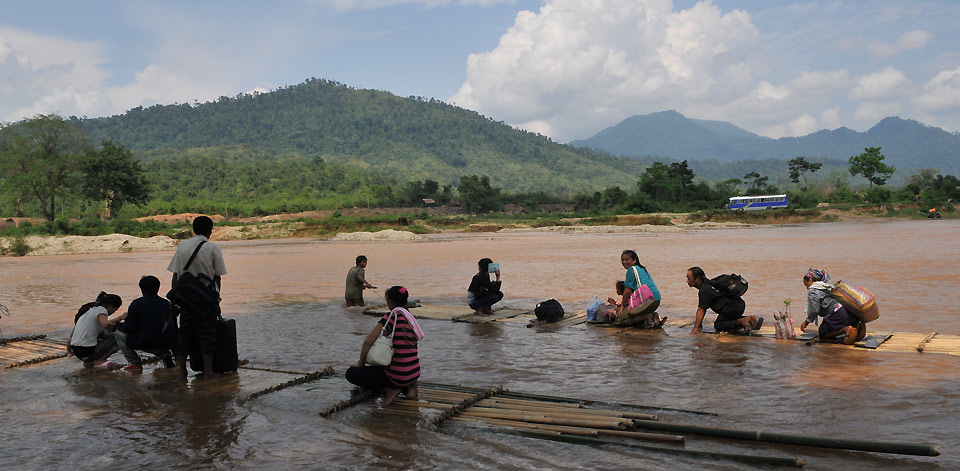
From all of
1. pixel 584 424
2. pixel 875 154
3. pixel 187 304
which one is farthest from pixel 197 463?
pixel 875 154

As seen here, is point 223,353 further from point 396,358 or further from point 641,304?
point 641,304

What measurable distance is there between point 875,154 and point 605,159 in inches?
4365

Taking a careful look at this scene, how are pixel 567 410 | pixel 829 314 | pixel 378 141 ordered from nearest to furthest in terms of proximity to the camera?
pixel 567 410 < pixel 829 314 < pixel 378 141

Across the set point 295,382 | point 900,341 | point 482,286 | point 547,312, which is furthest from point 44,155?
point 900,341

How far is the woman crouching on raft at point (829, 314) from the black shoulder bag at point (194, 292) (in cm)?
750

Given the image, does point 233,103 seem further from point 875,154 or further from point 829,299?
point 829,299

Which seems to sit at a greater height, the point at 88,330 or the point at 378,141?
the point at 378,141

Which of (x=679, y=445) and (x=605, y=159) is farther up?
(x=605, y=159)

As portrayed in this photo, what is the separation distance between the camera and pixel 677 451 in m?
4.73

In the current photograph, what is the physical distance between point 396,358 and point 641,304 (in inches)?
207

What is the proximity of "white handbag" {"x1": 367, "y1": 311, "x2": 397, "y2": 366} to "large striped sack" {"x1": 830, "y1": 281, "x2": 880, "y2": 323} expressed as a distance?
6067 millimetres

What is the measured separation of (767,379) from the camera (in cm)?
692

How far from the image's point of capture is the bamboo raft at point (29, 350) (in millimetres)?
8477

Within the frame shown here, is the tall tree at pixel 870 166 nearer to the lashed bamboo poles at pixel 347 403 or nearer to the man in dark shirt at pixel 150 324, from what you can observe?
the lashed bamboo poles at pixel 347 403
